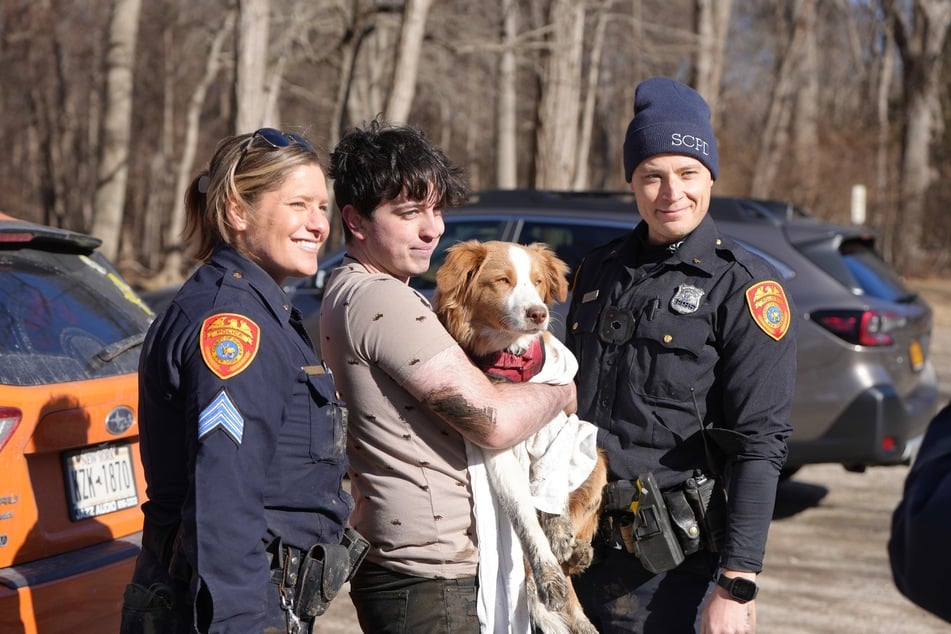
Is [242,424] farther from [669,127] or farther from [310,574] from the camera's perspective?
[669,127]

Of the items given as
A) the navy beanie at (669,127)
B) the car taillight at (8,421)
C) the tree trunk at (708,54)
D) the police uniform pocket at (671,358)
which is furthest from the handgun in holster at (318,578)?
the tree trunk at (708,54)

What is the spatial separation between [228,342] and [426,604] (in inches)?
32.6

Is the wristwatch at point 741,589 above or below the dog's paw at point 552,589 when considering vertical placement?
above

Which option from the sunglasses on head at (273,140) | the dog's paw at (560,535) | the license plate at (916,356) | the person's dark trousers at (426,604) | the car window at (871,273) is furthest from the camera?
the license plate at (916,356)

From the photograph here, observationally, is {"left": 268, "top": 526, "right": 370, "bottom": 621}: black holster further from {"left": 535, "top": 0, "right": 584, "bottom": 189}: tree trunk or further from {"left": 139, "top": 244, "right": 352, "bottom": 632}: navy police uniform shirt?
{"left": 535, "top": 0, "right": 584, "bottom": 189}: tree trunk

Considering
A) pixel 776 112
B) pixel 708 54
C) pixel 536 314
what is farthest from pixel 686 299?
pixel 776 112

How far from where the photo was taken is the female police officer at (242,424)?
2090 millimetres

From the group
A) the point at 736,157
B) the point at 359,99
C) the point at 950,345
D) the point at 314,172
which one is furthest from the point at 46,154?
the point at 314,172

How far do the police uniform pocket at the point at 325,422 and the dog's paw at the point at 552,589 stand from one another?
0.62m

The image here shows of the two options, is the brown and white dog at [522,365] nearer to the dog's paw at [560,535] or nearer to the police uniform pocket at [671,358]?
the dog's paw at [560,535]

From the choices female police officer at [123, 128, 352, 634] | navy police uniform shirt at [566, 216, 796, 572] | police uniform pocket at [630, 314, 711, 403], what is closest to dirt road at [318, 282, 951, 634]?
navy police uniform shirt at [566, 216, 796, 572]

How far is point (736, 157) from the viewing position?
2800cm

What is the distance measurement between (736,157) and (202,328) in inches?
1072

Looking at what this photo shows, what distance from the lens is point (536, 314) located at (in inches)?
118
